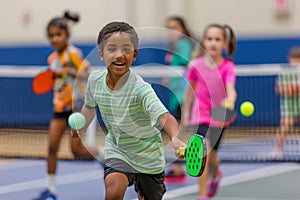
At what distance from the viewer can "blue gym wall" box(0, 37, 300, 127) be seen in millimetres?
11344

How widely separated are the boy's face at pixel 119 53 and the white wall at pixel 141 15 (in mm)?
9016

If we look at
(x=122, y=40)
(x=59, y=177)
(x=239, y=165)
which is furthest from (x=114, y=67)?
(x=239, y=165)

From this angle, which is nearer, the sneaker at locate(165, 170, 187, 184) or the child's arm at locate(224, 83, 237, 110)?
the child's arm at locate(224, 83, 237, 110)

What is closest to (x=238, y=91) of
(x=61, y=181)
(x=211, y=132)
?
(x=61, y=181)

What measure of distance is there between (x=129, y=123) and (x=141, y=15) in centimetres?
946

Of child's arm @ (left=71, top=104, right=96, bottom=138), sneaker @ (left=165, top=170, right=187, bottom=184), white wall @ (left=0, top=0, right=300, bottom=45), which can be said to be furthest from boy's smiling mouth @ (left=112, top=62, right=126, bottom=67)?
white wall @ (left=0, top=0, right=300, bottom=45)

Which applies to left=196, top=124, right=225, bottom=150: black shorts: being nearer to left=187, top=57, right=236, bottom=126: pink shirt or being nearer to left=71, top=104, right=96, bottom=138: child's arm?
left=187, top=57, right=236, bottom=126: pink shirt

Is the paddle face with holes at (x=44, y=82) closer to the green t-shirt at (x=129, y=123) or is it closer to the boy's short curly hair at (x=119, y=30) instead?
the green t-shirt at (x=129, y=123)

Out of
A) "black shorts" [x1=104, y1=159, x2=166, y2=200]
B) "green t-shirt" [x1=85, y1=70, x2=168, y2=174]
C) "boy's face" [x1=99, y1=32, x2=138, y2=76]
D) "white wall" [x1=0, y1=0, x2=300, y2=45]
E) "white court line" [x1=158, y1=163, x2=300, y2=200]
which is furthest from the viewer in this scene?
"white wall" [x1=0, y1=0, x2=300, y2=45]

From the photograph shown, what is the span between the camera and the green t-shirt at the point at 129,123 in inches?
179

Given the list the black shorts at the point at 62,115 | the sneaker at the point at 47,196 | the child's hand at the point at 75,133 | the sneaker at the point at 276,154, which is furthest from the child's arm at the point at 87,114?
the sneaker at the point at 276,154

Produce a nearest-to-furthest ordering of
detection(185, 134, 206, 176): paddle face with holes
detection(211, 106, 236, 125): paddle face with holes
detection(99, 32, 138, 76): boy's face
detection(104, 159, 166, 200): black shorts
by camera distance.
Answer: detection(185, 134, 206, 176): paddle face with holes < detection(99, 32, 138, 76): boy's face < detection(104, 159, 166, 200): black shorts < detection(211, 106, 236, 125): paddle face with holes

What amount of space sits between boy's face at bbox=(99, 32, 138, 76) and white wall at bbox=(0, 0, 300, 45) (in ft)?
29.6

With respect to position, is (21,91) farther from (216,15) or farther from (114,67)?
(114,67)
